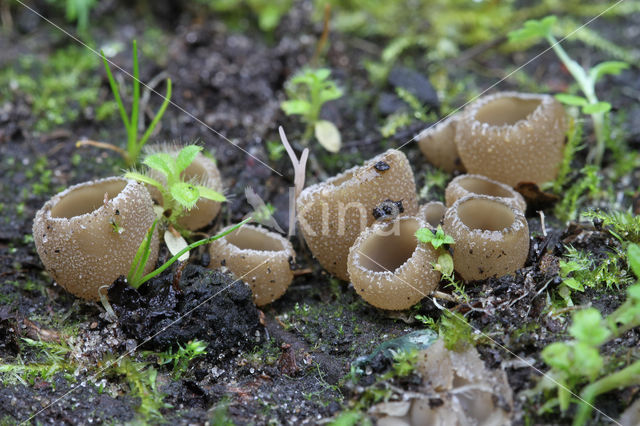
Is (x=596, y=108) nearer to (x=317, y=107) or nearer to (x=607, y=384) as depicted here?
(x=317, y=107)

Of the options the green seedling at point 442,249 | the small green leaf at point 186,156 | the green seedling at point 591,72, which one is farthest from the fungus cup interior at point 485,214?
the small green leaf at point 186,156

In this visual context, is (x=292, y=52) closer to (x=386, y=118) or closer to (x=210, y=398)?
(x=386, y=118)

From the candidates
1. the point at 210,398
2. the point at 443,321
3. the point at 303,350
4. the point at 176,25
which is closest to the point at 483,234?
the point at 443,321

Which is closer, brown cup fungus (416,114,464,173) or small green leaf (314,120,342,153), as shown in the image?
brown cup fungus (416,114,464,173)

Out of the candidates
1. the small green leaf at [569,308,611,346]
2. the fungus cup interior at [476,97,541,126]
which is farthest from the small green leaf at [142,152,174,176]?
the small green leaf at [569,308,611,346]

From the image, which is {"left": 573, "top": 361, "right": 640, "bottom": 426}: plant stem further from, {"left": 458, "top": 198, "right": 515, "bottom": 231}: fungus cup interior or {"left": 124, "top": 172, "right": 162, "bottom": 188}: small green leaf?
{"left": 124, "top": 172, "right": 162, "bottom": 188}: small green leaf

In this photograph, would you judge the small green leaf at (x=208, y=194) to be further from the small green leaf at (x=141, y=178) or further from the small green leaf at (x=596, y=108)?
the small green leaf at (x=596, y=108)
